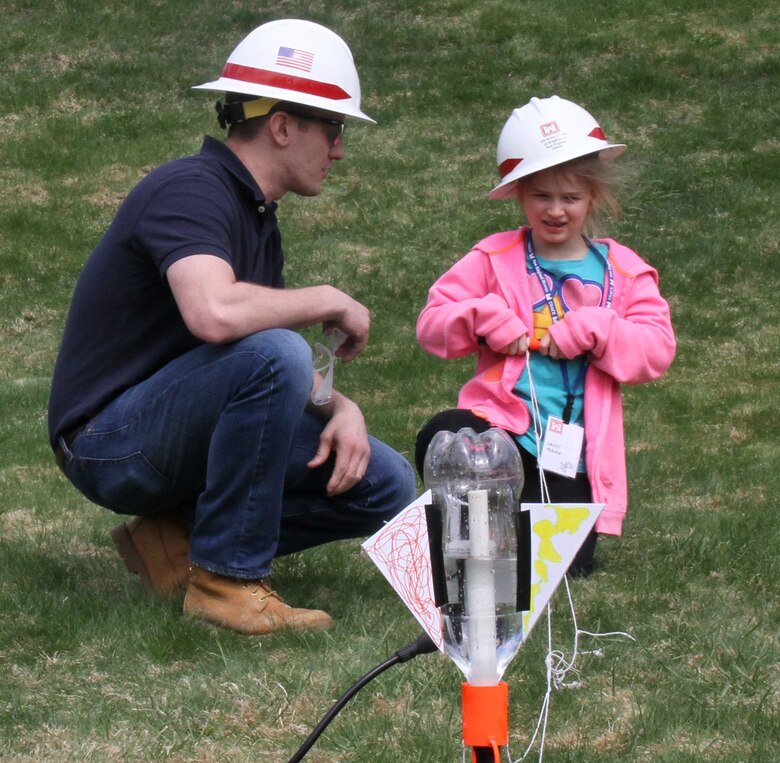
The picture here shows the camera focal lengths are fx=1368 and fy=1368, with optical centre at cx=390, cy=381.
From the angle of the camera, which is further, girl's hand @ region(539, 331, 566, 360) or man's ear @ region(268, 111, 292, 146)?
girl's hand @ region(539, 331, 566, 360)

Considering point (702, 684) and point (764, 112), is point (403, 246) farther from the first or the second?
point (702, 684)

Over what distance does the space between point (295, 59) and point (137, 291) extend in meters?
0.78

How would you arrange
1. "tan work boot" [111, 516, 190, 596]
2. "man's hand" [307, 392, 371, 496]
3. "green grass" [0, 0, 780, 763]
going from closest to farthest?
"green grass" [0, 0, 780, 763]
"man's hand" [307, 392, 371, 496]
"tan work boot" [111, 516, 190, 596]

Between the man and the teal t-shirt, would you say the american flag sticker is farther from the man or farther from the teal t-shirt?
the teal t-shirt

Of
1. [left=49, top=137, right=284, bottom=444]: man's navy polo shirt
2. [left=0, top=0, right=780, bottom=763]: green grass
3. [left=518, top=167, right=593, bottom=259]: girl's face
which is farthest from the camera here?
[left=518, top=167, right=593, bottom=259]: girl's face

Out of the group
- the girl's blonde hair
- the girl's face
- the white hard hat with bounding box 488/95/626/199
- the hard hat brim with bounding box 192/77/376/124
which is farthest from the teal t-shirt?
the hard hat brim with bounding box 192/77/376/124

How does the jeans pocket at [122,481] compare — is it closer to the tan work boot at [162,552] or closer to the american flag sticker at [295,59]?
the tan work boot at [162,552]

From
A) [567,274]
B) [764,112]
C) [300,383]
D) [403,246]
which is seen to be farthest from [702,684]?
[764,112]

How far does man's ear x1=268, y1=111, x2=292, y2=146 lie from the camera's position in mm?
3814

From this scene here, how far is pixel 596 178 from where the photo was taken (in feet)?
14.1

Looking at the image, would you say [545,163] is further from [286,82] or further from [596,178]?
[286,82]

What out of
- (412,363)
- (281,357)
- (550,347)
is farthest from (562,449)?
(412,363)

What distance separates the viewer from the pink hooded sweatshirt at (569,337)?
4191 millimetres

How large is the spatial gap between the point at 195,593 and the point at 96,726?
810 millimetres
